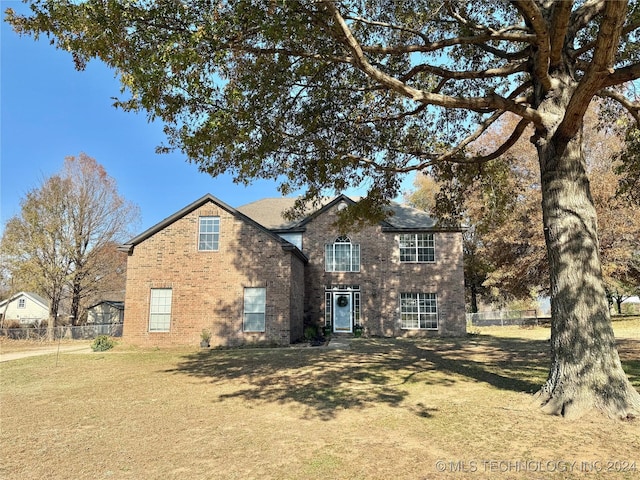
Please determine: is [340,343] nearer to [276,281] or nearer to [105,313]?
[276,281]

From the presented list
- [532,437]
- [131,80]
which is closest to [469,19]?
[131,80]

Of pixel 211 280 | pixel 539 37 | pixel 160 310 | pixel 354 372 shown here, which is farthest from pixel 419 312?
pixel 539 37

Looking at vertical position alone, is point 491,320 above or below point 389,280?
below

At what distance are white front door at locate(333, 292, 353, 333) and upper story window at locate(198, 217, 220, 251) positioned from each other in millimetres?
6898

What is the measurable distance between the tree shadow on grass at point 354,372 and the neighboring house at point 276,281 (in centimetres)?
243

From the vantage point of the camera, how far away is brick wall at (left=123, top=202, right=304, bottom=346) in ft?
58.4

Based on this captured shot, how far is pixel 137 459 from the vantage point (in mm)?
4953

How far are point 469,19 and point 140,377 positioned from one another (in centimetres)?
1152

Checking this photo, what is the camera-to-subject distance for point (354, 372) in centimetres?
1070

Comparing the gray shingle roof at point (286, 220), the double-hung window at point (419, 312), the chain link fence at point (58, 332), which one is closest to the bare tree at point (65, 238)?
the chain link fence at point (58, 332)

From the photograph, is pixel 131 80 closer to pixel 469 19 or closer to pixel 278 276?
pixel 469 19

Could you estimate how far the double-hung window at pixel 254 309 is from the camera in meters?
17.8

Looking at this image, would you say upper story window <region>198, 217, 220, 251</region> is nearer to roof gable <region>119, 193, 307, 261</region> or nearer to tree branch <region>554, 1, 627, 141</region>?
roof gable <region>119, 193, 307, 261</region>

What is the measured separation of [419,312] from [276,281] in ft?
26.8
